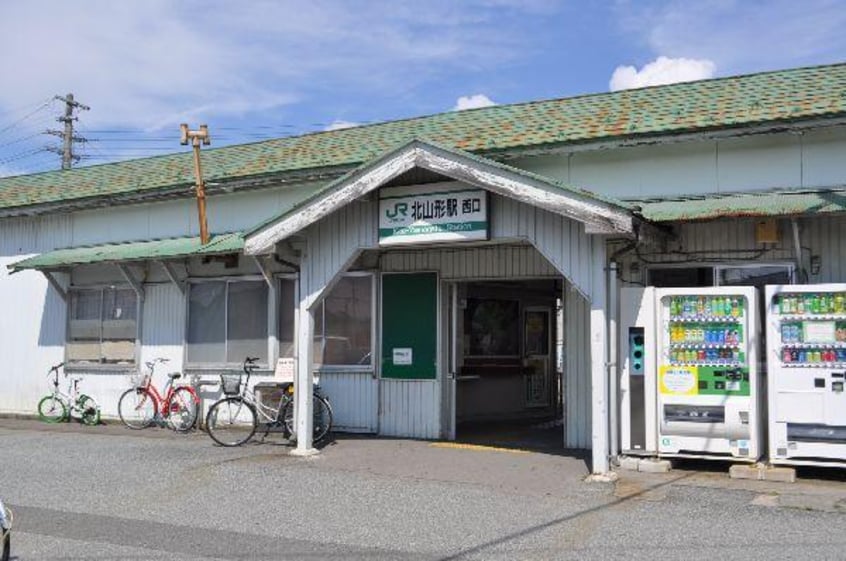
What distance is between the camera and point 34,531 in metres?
7.53

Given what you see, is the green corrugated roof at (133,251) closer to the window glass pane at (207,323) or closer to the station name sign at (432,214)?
the window glass pane at (207,323)

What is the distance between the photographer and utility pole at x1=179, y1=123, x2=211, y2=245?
14320 mm

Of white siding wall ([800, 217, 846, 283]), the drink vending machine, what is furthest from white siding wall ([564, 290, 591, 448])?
white siding wall ([800, 217, 846, 283])

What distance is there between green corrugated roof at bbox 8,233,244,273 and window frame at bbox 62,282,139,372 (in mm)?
720

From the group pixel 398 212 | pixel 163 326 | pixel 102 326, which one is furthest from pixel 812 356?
pixel 102 326

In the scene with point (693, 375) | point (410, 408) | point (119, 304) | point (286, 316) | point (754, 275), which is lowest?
point (410, 408)

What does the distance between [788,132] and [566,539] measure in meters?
6.20

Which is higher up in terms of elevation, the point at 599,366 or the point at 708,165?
the point at 708,165

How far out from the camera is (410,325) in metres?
13.2

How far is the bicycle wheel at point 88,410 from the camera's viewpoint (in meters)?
15.7

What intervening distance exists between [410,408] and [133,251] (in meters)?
5.74

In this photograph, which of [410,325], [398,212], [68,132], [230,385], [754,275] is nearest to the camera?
[754,275]

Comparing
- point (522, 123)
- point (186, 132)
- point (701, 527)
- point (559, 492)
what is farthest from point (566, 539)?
point (186, 132)

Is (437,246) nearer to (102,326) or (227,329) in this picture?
(227,329)
